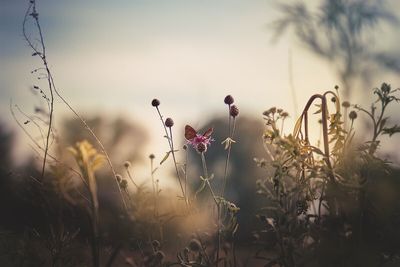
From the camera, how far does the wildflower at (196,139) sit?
1800 millimetres

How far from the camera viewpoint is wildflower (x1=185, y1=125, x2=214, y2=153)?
180 centimetres

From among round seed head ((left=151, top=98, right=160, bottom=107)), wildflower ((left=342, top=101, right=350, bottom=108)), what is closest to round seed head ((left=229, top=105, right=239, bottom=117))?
round seed head ((left=151, top=98, right=160, bottom=107))

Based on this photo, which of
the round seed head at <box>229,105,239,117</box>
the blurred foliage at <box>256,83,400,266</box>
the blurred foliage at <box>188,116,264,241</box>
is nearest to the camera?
the blurred foliage at <box>256,83,400,266</box>

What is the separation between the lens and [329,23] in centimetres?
627

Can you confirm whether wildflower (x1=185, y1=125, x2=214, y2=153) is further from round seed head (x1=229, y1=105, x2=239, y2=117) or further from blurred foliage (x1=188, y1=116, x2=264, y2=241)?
blurred foliage (x1=188, y1=116, x2=264, y2=241)

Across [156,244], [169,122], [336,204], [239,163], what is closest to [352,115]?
[336,204]

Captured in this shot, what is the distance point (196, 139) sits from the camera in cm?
189

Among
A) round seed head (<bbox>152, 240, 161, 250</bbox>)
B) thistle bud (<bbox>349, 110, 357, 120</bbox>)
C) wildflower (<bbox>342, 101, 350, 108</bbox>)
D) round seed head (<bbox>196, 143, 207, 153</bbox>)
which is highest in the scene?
wildflower (<bbox>342, 101, 350, 108</bbox>)

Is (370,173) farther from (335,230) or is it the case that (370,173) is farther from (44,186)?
(44,186)

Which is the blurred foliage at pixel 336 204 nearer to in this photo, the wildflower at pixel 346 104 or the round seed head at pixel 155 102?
the wildflower at pixel 346 104

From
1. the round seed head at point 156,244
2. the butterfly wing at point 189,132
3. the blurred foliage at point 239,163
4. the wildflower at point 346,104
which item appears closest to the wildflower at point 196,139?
the butterfly wing at point 189,132

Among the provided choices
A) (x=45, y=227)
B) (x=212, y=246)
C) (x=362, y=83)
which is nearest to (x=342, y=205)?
(x=212, y=246)

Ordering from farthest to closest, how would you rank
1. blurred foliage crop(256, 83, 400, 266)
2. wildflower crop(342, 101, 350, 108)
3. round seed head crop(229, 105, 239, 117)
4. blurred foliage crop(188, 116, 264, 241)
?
blurred foliage crop(188, 116, 264, 241), round seed head crop(229, 105, 239, 117), wildflower crop(342, 101, 350, 108), blurred foliage crop(256, 83, 400, 266)

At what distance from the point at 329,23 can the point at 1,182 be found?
515cm
